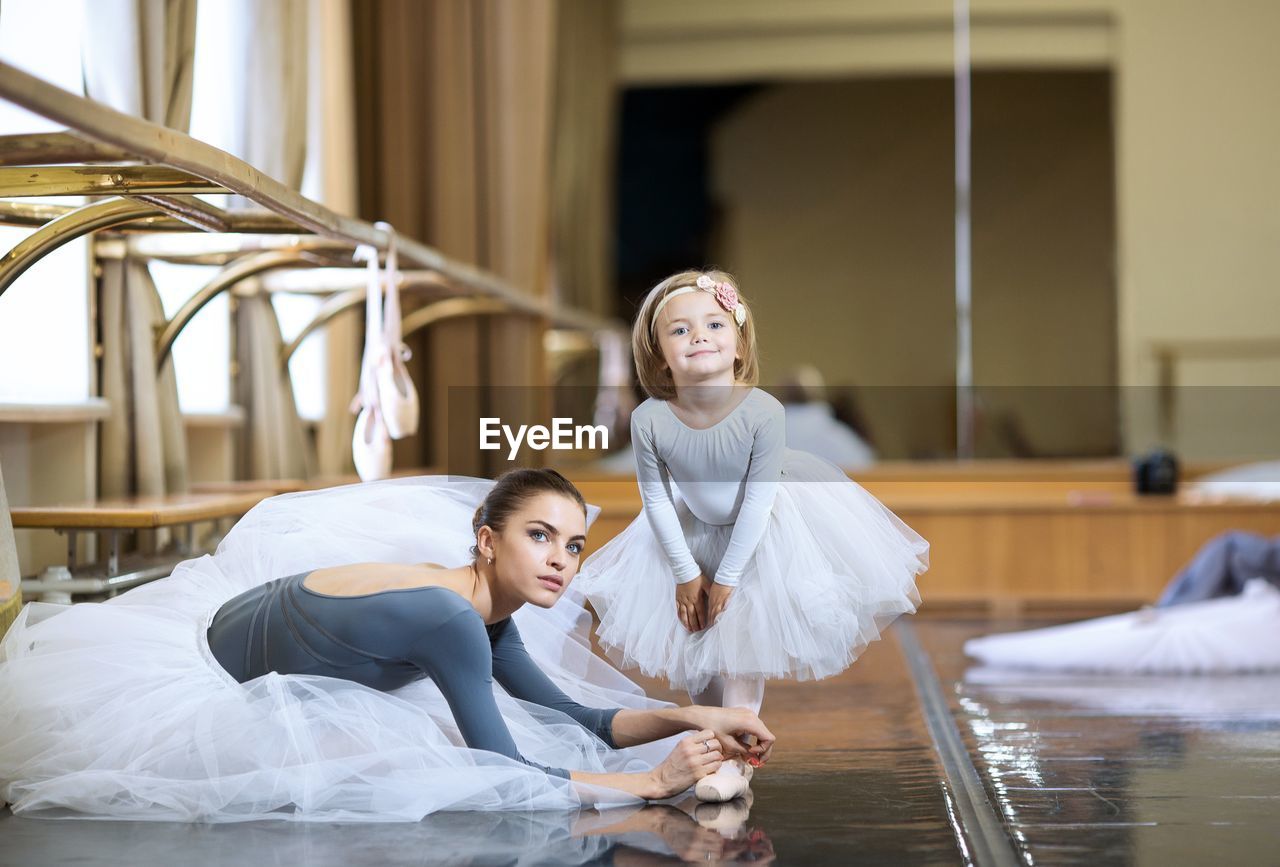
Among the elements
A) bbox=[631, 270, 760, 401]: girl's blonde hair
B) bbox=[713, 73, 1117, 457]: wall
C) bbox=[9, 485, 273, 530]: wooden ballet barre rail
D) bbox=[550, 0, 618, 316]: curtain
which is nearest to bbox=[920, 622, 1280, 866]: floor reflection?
bbox=[631, 270, 760, 401]: girl's blonde hair

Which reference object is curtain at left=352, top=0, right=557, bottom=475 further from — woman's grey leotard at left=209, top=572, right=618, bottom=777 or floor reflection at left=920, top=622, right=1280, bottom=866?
woman's grey leotard at left=209, top=572, right=618, bottom=777

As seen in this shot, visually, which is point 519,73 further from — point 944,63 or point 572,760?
point 572,760

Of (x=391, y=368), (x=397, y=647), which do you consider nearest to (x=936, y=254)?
(x=391, y=368)

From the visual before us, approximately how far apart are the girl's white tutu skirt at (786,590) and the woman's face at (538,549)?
153 millimetres

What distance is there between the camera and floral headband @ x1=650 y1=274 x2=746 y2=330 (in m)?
1.82

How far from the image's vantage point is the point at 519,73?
449 cm

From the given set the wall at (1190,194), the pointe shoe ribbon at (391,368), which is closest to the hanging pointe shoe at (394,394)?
the pointe shoe ribbon at (391,368)

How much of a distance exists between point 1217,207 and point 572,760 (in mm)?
5311

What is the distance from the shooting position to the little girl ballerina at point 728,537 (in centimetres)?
180

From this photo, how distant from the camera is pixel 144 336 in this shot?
2707mm

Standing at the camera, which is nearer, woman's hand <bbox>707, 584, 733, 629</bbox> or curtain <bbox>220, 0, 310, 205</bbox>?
woman's hand <bbox>707, 584, 733, 629</bbox>

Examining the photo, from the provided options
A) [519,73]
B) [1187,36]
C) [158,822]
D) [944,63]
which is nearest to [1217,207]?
[1187,36]

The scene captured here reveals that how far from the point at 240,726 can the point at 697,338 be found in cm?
78

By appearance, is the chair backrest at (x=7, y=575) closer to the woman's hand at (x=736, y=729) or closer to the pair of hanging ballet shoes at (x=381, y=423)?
the pair of hanging ballet shoes at (x=381, y=423)
